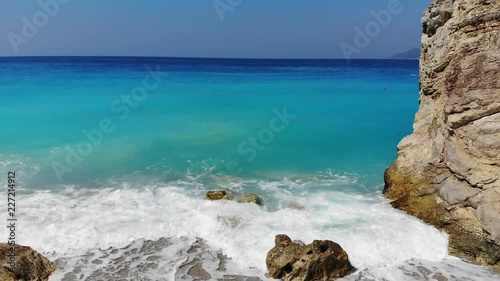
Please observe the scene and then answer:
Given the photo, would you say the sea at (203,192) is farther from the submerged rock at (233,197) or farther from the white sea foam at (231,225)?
the submerged rock at (233,197)

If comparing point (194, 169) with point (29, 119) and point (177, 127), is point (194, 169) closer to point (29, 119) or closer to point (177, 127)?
point (177, 127)

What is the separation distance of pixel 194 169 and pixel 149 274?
743 centimetres

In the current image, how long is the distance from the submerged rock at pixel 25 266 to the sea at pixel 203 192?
0.26m

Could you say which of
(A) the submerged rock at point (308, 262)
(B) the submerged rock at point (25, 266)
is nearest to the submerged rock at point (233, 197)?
(A) the submerged rock at point (308, 262)

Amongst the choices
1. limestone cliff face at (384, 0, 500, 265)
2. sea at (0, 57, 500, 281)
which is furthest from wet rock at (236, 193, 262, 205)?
limestone cliff face at (384, 0, 500, 265)

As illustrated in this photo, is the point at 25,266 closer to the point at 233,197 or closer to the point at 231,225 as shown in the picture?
the point at 231,225

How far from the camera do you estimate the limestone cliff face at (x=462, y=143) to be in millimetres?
9523

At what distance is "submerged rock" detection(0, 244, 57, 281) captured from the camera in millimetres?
7867

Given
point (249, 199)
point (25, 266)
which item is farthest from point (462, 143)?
point (25, 266)

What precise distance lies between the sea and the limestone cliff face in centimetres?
62

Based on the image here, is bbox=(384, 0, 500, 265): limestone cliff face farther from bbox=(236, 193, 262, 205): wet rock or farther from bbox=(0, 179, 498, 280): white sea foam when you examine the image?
bbox=(236, 193, 262, 205): wet rock

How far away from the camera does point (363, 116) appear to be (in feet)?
91.9

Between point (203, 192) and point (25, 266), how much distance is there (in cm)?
605

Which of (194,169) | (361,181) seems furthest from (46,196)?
(361,181)
